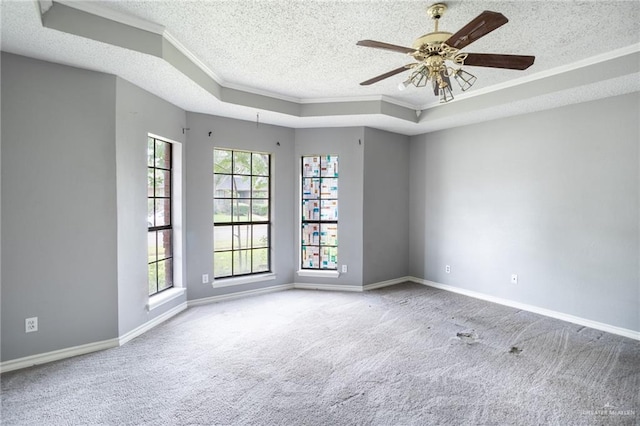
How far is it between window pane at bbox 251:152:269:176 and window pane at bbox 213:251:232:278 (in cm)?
125

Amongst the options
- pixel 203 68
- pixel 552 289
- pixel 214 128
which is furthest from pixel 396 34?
pixel 552 289

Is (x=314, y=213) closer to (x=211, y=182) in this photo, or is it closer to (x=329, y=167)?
(x=329, y=167)

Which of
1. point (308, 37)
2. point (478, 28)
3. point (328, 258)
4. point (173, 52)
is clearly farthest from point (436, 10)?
point (328, 258)

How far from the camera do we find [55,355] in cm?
273

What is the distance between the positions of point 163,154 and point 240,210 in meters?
1.25

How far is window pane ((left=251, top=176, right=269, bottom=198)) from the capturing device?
473 centimetres

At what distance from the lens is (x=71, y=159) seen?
2770mm

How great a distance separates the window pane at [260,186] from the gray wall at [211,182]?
5.3 inches

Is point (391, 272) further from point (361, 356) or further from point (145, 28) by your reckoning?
point (145, 28)

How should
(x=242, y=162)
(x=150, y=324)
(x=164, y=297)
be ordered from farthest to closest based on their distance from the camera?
(x=242, y=162), (x=164, y=297), (x=150, y=324)

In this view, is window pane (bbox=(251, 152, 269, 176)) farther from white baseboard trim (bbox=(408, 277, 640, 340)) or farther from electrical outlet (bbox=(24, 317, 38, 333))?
white baseboard trim (bbox=(408, 277, 640, 340))

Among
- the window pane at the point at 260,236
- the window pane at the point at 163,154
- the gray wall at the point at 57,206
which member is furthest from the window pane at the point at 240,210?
the gray wall at the point at 57,206

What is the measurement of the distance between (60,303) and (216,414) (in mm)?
1773

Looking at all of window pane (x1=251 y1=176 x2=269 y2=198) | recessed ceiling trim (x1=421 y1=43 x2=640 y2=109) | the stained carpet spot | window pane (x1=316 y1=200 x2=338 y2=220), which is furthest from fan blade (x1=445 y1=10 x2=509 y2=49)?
window pane (x1=251 y1=176 x2=269 y2=198)
